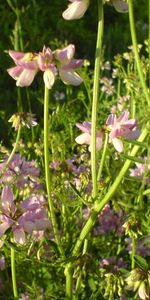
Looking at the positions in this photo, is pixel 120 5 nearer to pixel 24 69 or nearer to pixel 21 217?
pixel 24 69

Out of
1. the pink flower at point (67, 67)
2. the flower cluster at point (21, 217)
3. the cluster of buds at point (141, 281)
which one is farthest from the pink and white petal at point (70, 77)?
the cluster of buds at point (141, 281)

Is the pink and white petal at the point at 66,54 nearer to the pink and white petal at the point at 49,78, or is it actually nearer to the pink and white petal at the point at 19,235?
the pink and white petal at the point at 49,78

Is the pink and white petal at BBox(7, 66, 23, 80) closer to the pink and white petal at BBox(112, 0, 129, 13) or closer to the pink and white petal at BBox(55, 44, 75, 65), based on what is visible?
the pink and white petal at BBox(55, 44, 75, 65)

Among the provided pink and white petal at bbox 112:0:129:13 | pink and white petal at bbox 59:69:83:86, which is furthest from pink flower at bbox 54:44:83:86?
pink and white petal at bbox 112:0:129:13

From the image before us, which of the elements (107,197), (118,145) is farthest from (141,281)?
(118,145)

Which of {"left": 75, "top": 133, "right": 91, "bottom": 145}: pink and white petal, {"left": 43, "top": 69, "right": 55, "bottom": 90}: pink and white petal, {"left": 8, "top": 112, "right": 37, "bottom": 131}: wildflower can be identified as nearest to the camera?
{"left": 43, "top": 69, "right": 55, "bottom": 90}: pink and white petal

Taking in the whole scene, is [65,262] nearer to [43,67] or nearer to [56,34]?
[43,67]
